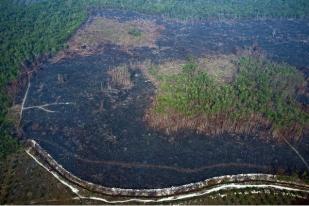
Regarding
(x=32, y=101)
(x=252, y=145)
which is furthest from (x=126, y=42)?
(x=252, y=145)

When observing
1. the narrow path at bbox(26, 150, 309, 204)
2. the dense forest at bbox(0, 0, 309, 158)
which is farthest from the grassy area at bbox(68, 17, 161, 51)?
the narrow path at bbox(26, 150, 309, 204)

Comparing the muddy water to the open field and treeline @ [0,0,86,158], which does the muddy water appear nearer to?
the open field

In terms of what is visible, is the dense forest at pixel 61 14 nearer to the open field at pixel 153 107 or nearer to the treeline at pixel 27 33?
the treeline at pixel 27 33

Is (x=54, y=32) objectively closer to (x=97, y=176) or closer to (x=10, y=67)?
(x=10, y=67)

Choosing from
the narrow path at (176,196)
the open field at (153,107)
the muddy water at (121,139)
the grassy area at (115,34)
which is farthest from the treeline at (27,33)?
the narrow path at (176,196)

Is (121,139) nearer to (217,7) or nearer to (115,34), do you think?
(115,34)

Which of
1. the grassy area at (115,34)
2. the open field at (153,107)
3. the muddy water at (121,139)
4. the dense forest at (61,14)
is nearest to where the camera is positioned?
the open field at (153,107)

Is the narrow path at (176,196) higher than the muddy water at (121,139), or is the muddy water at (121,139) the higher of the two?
the muddy water at (121,139)
